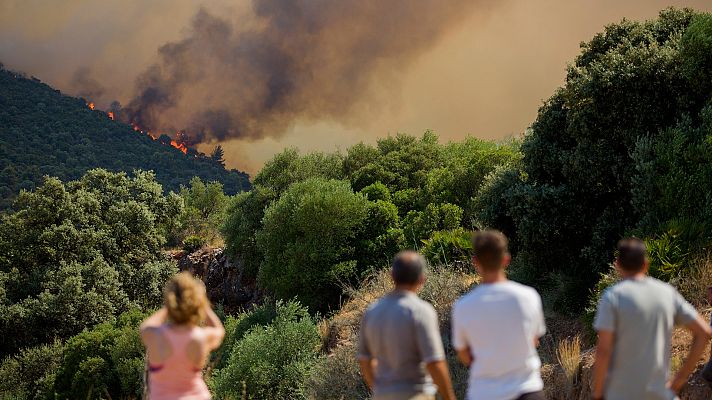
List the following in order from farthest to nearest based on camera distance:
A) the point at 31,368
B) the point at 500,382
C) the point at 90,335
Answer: the point at 31,368 → the point at 90,335 → the point at 500,382

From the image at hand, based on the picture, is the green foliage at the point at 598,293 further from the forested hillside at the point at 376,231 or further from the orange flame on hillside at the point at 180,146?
the orange flame on hillside at the point at 180,146

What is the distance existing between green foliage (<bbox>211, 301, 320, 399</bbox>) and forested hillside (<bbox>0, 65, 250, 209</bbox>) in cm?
6393

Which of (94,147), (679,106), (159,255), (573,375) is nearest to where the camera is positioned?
(573,375)

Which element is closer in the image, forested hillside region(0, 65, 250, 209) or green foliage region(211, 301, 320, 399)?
green foliage region(211, 301, 320, 399)

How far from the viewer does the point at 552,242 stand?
69.0 feet

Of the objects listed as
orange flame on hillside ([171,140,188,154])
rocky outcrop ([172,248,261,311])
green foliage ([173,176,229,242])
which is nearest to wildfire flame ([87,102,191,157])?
orange flame on hillside ([171,140,188,154])

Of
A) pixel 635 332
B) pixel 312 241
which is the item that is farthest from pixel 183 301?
pixel 312 241

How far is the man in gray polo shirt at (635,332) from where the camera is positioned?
481 cm

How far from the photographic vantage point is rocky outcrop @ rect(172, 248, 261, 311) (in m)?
42.1

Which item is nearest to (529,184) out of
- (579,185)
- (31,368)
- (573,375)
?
(579,185)

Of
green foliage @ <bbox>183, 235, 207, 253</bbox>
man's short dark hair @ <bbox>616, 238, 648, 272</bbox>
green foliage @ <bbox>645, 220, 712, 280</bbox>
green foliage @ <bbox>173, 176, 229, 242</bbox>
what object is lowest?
green foliage @ <bbox>645, 220, 712, 280</bbox>

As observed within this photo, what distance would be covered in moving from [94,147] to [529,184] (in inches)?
3509

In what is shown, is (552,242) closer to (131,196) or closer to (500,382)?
(500,382)

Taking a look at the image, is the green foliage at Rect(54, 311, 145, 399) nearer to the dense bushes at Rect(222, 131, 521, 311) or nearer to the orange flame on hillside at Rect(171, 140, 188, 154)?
the dense bushes at Rect(222, 131, 521, 311)
